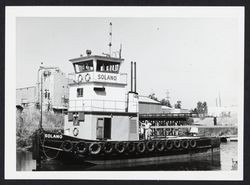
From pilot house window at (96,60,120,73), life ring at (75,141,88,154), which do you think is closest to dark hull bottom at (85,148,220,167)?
life ring at (75,141,88,154)

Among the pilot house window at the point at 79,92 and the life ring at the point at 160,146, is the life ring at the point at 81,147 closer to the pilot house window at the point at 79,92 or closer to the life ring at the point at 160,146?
the pilot house window at the point at 79,92

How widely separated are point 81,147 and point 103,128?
3.99 feet

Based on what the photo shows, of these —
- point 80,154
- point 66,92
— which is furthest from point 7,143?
point 66,92

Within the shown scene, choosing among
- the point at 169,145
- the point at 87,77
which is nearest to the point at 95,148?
the point at 87,77

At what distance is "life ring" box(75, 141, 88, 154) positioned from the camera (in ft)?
47.3

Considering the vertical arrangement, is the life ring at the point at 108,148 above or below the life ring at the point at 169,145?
above

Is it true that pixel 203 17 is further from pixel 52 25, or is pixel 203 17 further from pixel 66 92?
pixel 66 92

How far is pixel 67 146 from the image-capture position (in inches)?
566

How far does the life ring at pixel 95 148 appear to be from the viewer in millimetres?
14586

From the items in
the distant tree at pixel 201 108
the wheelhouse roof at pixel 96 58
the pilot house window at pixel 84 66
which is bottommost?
the distant tree at pixel 201 108

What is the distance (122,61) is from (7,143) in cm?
562

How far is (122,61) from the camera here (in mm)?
15438

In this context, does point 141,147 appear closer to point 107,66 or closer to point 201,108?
point 107,66

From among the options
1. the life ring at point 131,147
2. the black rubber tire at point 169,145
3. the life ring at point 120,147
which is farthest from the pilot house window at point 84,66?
the black rubber tire at point 169,145
